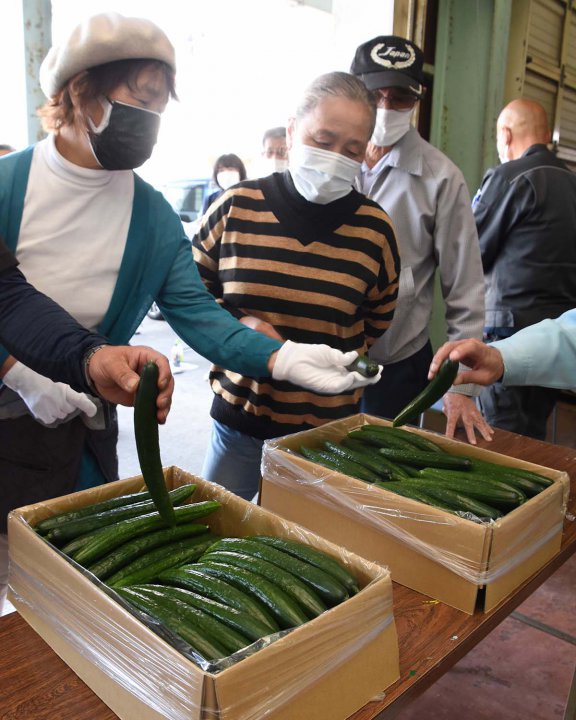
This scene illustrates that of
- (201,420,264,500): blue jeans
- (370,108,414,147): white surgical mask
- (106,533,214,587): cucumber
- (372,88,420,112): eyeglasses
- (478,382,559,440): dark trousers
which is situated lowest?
(478,382,559,440): dark trousers

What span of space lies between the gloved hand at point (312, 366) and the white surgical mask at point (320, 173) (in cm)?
52

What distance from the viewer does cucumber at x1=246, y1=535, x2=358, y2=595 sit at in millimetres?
1004

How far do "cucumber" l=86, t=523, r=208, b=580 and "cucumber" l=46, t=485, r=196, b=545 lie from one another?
6cm

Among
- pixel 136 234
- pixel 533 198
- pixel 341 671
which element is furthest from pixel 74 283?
pixel 533 198

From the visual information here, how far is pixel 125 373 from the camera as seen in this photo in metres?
1.17

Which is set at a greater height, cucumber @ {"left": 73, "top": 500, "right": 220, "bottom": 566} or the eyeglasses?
the eyeglasses

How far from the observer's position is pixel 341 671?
892mm

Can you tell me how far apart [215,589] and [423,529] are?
475 millimetres

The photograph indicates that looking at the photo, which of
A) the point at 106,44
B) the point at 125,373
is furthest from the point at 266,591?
the point at 106,44

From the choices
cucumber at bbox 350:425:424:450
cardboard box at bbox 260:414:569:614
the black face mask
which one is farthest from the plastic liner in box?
the black face mask

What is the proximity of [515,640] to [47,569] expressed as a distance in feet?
7.37

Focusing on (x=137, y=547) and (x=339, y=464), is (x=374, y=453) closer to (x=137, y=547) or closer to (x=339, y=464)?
(x=339, y=464)

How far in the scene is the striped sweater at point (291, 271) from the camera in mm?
1894

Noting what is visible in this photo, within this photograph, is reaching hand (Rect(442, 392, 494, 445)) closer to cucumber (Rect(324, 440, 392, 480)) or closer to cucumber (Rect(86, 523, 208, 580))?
cucumber (Rect(324, 440, 392, 480))
